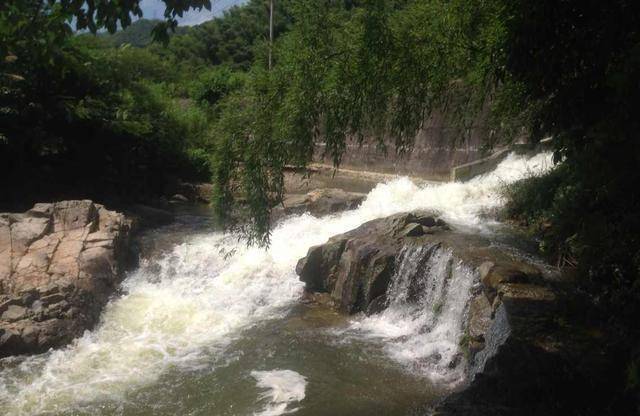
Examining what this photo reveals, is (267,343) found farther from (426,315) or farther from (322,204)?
(322,204)

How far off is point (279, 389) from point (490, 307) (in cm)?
280

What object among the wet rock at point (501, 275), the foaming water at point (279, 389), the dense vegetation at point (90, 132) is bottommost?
the foaming water at point (279, 389)

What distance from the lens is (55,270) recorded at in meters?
10.2

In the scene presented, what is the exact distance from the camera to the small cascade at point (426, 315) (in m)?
7.57

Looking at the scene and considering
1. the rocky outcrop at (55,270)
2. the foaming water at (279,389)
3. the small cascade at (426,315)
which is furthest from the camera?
the rocky outcrop at (55,270)

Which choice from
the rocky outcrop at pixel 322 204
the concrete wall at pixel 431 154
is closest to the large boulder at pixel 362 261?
the rocky outcrop at pixel 322 204

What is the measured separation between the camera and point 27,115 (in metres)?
15.1

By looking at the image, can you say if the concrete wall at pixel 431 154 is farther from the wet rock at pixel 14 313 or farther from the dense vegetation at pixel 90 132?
the wet rock at pixel 14 313

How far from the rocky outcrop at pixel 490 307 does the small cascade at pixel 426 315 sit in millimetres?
154

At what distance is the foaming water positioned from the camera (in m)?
6.55

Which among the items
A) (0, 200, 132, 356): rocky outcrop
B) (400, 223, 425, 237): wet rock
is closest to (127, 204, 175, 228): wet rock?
(0, 200, 132, 356): rocky outcrop

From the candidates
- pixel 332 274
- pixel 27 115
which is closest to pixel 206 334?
pixel 332 274

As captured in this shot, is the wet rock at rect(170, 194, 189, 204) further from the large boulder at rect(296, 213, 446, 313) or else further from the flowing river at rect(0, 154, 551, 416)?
the large boulder at rect(296, 213, 446, 313)

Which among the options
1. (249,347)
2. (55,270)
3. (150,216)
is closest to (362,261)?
(249,347)
